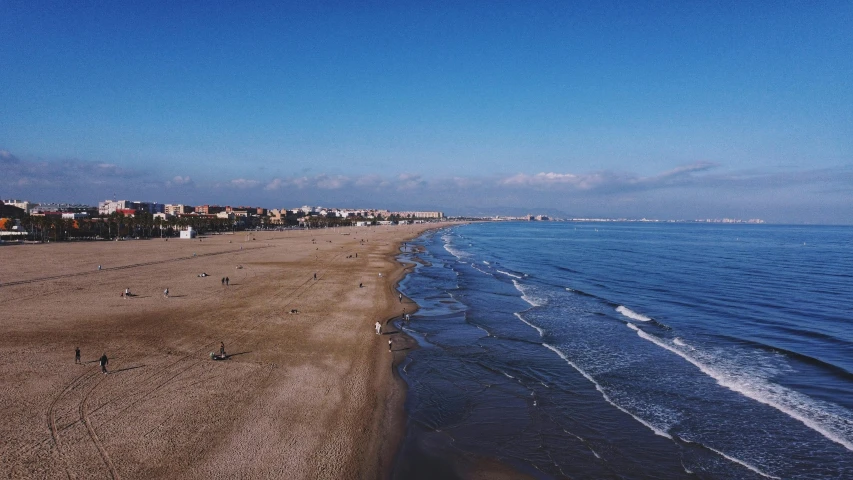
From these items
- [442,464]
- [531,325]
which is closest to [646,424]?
[442,464]

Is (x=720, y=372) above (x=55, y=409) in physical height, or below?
below

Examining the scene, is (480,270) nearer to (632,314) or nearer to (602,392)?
(632,314)

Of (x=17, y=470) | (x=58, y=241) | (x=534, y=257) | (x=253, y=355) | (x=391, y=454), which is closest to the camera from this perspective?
(x=17, y=470)

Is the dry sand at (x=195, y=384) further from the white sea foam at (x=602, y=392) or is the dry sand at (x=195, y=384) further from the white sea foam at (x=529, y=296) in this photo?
the white sea foam at (x=529, y=296)

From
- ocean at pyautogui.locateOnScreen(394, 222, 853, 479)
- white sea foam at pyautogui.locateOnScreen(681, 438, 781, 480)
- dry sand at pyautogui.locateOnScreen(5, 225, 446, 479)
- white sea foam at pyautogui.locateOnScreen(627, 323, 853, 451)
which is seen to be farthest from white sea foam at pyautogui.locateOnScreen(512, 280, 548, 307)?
white sea foam at pyautogui.locateOnScreen(681, 438, 781, 480)

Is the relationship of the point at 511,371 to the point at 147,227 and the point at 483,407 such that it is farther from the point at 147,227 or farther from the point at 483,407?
the point at 147,227

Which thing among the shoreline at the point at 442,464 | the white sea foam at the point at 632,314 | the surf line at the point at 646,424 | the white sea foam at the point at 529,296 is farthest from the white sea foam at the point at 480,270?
the shoreline at the point at 442,464

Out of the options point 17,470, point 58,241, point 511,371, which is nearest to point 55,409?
point 17,470

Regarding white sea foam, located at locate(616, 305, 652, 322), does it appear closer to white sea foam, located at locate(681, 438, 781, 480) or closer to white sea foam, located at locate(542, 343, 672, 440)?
white sea foam, located at locate(542, 343, 672, 440)
